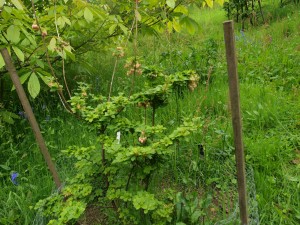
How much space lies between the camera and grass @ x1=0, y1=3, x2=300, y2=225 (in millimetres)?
1926

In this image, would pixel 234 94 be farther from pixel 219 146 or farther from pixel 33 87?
pixel 219 146

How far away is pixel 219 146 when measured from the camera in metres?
2.36

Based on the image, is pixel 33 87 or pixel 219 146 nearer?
pixel 33 87

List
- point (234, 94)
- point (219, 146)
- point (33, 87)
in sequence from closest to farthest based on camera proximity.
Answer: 1. point (234, 94)
2. point (33, 87)
3. point (219, 146)

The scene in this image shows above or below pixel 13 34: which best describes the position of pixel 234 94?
below

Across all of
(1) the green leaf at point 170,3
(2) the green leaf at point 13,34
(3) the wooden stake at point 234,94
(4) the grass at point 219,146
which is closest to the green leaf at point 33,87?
(2) the green leaf at point 13,34

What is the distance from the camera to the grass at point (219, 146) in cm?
193

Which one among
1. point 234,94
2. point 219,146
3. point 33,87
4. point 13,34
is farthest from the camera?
point 219,146

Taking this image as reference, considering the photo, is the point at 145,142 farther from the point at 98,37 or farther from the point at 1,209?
the point at 98,37

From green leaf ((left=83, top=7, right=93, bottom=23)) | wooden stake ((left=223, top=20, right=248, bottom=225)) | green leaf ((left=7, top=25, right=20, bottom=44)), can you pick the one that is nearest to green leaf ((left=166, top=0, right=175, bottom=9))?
green leaf ((left=83, top=7, right=93, bottom=23))

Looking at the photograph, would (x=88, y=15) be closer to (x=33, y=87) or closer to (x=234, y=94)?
(x=33, y=87)

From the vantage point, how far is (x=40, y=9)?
8.96 feet

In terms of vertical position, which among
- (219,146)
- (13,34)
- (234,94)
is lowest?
(219,146)

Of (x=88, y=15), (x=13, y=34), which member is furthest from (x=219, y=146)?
(x=13, y=34)
